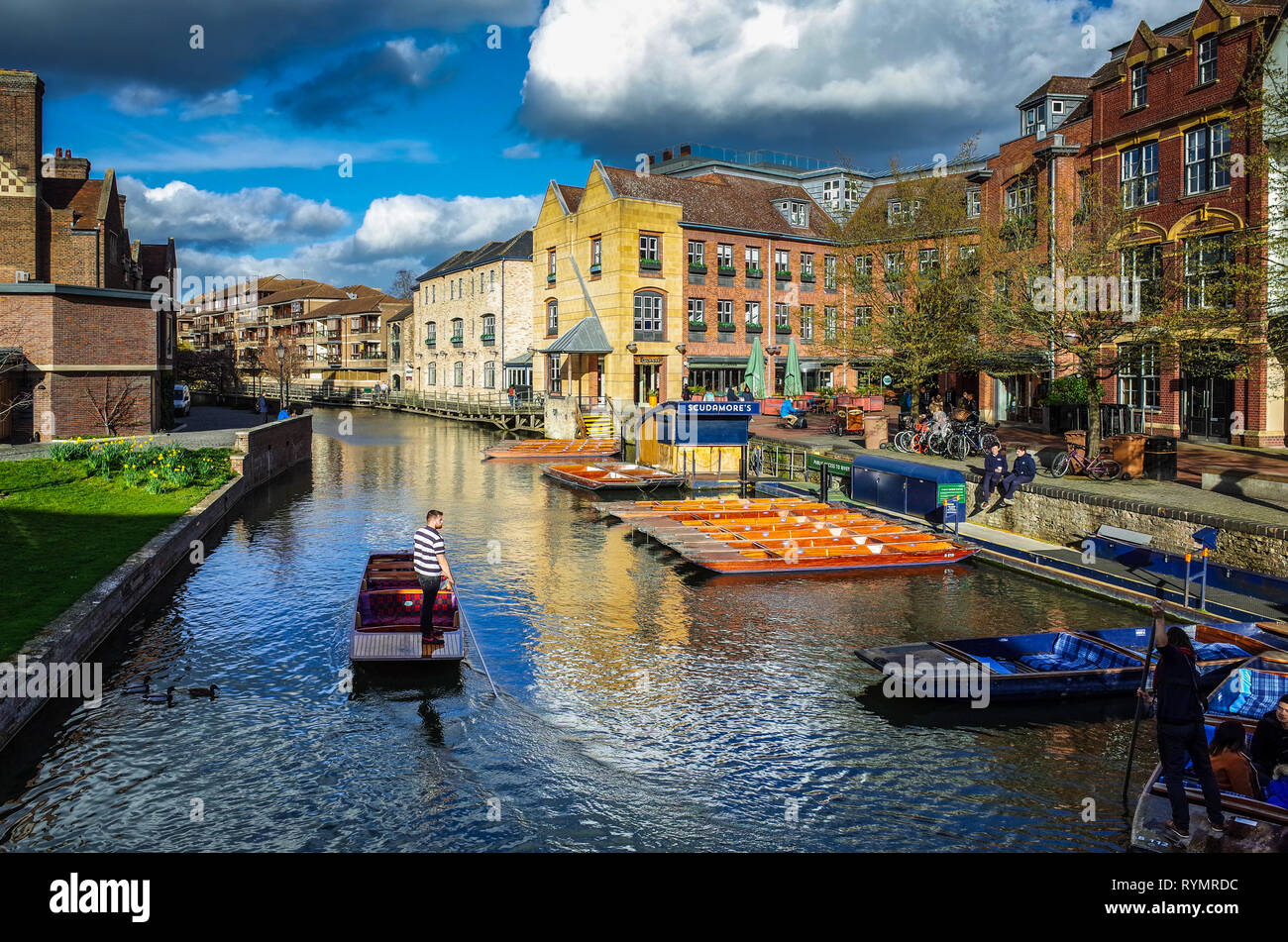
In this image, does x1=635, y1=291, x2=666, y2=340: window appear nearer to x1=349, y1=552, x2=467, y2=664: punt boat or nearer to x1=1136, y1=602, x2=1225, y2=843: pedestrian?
x1=349, y1=552, x2=467, y2=664: punt boat

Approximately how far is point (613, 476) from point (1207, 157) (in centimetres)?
2141

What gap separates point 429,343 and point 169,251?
21.3 m

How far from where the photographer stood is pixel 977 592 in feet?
63.7

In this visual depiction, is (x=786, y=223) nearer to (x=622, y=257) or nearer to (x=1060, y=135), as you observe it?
(x=622, y=257)

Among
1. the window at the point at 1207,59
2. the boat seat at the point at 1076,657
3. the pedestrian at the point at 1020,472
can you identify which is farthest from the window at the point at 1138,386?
the boat seat at the point at 1076,657

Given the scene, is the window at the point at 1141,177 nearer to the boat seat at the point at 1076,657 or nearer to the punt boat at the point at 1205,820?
the boat seat at the point at 1076,657

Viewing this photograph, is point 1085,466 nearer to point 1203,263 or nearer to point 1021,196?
point 1203,263

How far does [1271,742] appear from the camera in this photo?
9.11m

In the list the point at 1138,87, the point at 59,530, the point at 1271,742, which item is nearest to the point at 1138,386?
the point at 1138,87

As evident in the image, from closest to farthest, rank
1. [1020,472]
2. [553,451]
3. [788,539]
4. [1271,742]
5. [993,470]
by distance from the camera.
A: [1271,742] → [788,539] → [1020,472] → [993,470] → [553,451]

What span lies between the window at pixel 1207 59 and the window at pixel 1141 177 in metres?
2.43

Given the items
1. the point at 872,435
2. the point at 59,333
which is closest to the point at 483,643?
the point at 872,435

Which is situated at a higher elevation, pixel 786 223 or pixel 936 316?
pixel 786 223
